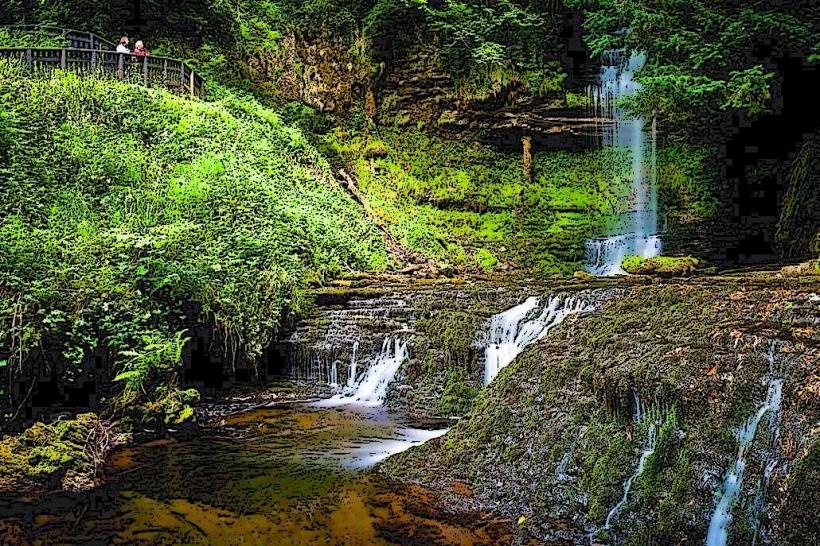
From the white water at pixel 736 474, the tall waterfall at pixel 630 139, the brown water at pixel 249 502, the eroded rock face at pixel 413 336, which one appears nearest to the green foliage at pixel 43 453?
the brown water at pixel 249 502

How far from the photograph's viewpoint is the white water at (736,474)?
12.2 feet

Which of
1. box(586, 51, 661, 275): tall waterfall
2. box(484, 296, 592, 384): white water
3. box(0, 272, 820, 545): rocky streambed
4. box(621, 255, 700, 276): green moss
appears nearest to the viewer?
box(0, 272, 820, 545): rocky streambed

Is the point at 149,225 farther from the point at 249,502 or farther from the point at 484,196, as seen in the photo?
the point at 484,196

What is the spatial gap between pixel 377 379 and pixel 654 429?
5324 mm

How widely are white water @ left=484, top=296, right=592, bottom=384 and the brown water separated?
191 centimetres

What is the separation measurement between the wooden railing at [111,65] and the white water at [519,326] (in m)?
10.6

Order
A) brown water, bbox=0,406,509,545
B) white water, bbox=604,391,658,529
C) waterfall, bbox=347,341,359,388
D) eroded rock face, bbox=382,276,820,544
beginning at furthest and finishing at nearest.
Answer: waterfall, bbox=347,341,359,388, brown water, bbox=0,406,509,545, white water, bbox=604,391,658,529, eroded rock face, bbox=382,276,820,544

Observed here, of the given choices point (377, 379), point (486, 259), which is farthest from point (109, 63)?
point (377, 379)

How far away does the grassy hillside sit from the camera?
285 inches

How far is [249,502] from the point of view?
17.2ft

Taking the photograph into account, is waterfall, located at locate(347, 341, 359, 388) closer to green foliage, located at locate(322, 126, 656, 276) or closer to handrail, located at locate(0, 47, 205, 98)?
green foliage, located at locate(322, 126, 656, 276)

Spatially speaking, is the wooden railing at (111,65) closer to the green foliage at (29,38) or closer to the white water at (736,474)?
the green foliage at (29,38)

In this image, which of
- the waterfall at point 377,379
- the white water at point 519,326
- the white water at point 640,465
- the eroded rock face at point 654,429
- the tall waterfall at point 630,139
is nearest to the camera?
the eroded rock face at point 654,429

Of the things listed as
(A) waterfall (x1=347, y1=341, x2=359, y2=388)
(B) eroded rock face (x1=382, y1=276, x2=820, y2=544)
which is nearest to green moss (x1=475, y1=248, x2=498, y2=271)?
(A) waterfall (x1=347, y1=341, x2=359, y2=388)
